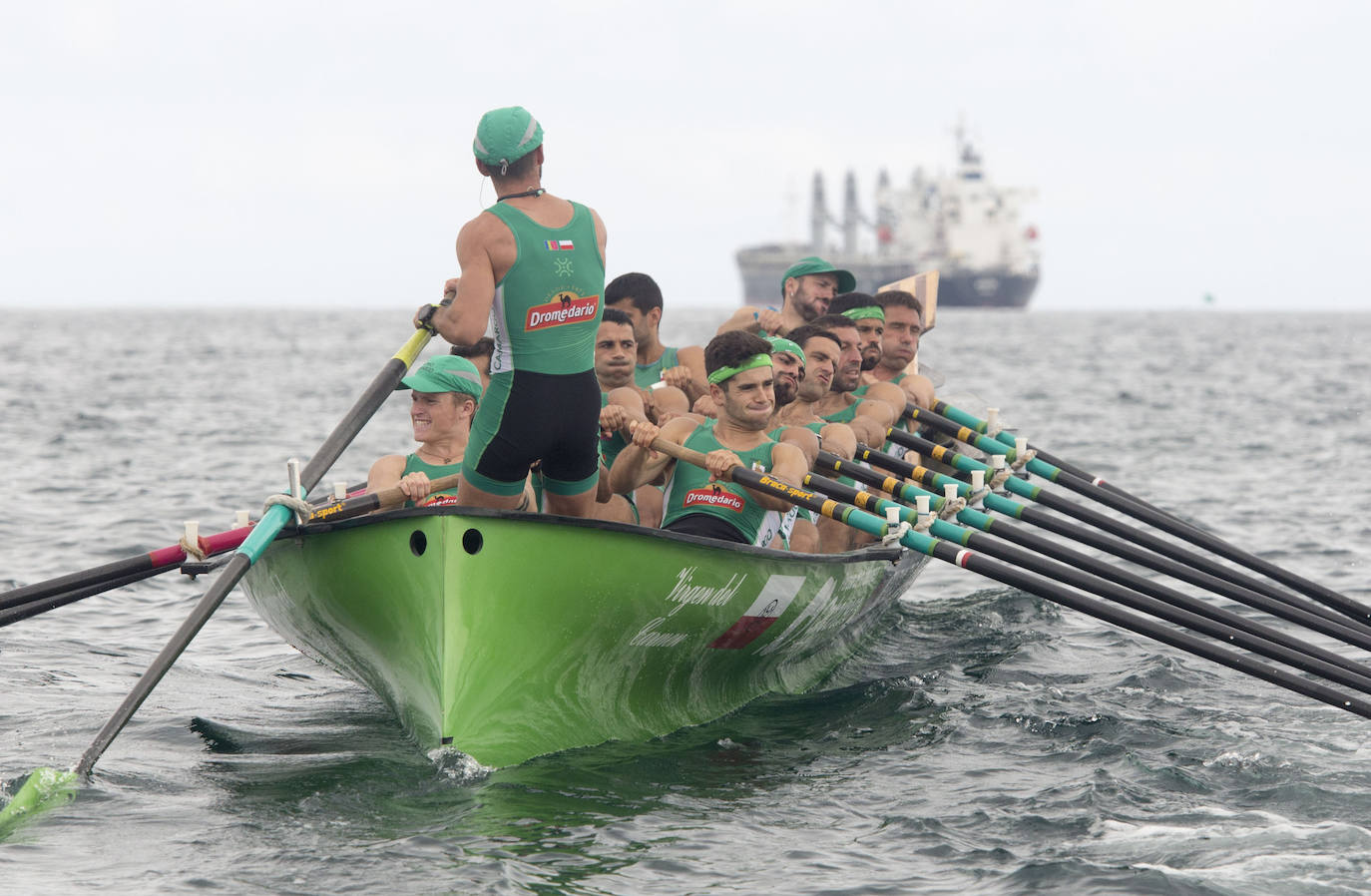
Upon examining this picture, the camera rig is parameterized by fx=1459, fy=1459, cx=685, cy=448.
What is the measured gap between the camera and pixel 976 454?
469 inches

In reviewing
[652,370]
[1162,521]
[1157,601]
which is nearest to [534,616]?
[652,370]

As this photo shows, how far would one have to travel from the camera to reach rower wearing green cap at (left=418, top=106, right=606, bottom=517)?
18.9 feet

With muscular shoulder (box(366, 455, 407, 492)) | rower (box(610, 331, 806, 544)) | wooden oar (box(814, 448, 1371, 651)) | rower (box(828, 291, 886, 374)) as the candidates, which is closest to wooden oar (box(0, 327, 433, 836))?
muscular shoulder (box(366, 455, 407, 492))

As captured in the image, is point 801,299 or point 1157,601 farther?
point 801,299

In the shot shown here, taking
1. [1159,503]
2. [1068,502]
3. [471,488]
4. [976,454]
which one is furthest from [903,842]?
[1159,503]

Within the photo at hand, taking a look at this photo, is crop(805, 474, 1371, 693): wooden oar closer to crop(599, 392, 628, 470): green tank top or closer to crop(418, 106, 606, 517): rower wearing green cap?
crop(599, 392, 628, 470): green tank top

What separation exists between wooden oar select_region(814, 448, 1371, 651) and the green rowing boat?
0.77 meters

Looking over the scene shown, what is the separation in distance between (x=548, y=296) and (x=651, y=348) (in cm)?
311

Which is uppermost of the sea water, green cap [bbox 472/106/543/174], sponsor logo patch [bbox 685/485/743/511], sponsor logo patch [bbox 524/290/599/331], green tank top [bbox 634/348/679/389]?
green cap [bbox 472/106/543/174]

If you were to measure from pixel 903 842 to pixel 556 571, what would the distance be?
1.76 m

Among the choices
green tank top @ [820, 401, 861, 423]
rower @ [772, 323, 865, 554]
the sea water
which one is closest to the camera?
the sea water

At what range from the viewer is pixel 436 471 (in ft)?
23.2

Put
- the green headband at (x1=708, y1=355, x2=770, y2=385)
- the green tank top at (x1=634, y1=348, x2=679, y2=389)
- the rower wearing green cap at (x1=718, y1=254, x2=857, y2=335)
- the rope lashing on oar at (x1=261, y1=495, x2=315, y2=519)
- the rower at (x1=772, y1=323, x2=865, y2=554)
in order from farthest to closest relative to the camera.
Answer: the rower wearing green cap at (x1=718, y1=254, x2=857, y2=335)
the green tank top at (x1=634, y1=348, x2=679, y2=389)
the rower at (x1=772, y1=323, x2=865, y2=554)
the green headband at (x1=708, y1=355, x2=770, y2=385)
the rope lashing on oar at (x1=261, y1=495, x2=315, y2=519)

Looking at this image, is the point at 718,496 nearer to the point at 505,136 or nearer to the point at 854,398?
the point at 505,136
